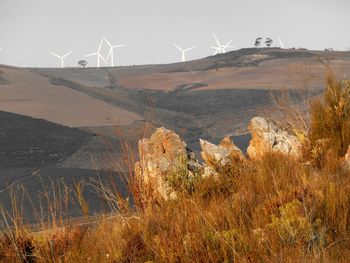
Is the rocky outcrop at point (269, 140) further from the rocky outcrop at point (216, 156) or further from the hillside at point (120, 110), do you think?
the rocky outcrop at point (216, 156)

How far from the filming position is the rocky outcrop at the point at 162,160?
7.49m

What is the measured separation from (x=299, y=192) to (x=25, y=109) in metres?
26.3

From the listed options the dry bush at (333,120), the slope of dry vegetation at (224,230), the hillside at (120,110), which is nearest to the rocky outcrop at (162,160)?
the slope of dry vegetation at (224,230)

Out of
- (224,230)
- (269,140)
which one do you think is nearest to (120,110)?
(269,140)

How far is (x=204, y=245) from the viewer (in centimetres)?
439

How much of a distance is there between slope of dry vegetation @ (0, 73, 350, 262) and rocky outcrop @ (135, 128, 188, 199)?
0.36 meters

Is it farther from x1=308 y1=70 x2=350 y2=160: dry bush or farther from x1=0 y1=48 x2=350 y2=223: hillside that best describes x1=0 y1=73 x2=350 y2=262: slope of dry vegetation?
x1=0 y1=48 x2=350 y2=223: hillside

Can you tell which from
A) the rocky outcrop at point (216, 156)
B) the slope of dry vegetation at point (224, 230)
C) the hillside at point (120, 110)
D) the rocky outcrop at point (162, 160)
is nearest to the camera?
the slope of dry vegetation at point (224, 230)

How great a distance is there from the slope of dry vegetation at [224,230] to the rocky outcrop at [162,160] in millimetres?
361

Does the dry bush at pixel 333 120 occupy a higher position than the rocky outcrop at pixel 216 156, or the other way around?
the dry bush at pixel 333 120

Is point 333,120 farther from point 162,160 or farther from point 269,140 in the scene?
point 162,160

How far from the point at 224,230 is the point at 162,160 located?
3579mm

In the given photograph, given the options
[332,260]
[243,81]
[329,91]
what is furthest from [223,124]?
[332,260]

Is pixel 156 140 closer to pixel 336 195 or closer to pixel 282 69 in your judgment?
pixel 336 195
